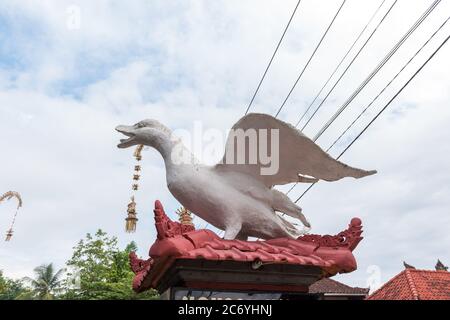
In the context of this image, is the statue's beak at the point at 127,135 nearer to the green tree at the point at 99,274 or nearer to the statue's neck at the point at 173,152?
the statue's neck at the point at 173,152

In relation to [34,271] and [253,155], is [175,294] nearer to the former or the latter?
[253,155]

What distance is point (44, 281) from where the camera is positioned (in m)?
24.0

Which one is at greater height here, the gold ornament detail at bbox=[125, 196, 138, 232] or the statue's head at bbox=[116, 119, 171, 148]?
the gold ornament detail at bbox=[125, 196, 138, 232]

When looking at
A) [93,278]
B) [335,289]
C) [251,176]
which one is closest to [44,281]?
[93,278]

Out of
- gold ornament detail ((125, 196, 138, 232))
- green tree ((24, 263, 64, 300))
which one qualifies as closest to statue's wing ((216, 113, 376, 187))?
gold ornament detail ((125, 196, 138, 232))

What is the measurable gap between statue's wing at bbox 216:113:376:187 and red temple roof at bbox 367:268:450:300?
1096cm

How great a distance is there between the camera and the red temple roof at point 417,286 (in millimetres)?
13647

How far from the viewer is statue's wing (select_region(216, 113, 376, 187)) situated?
4355 mm

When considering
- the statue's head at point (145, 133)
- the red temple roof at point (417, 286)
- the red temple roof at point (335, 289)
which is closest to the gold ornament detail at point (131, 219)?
the statue's head at point (145, 133)

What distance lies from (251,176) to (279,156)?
0.40m

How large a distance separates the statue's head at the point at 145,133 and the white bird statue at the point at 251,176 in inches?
6.6

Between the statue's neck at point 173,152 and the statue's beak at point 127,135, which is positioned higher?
the statue's beak at point 127,135

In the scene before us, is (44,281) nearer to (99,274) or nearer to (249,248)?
(99,274)

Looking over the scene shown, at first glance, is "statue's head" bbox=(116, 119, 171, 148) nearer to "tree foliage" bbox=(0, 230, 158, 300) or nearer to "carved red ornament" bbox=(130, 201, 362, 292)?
"carved red ornament" bbox=(130, 201, 362, 292)
